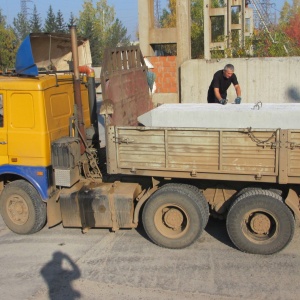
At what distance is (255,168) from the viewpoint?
5102 millimetres

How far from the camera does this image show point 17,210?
6223 mm

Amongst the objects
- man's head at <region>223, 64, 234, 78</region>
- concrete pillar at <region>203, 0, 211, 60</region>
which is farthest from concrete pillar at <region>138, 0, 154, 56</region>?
concrete pillar at <region>203, 0, 211, 60</region>

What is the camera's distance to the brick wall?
1314 centimetres

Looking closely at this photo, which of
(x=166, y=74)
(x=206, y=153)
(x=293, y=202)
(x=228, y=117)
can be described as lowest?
(x=293, y=202)

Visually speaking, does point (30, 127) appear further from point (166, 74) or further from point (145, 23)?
point (145, 23)

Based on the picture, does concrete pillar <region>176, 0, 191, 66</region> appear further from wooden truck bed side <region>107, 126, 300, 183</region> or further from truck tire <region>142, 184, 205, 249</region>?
truck tire <region>142, 184, 205, 249</region>

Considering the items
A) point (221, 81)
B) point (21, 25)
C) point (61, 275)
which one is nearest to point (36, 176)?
point (61, 275)

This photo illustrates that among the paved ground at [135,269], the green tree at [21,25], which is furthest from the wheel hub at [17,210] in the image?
the green tree at [21,25]

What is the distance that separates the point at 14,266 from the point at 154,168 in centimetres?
223

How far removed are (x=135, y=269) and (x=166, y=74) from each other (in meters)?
8.99

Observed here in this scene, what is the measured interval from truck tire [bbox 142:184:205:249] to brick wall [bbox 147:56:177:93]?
797 centimetres

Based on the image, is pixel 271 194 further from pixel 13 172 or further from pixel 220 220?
pixel 13 172

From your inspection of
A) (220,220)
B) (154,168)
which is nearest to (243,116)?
(154,168)

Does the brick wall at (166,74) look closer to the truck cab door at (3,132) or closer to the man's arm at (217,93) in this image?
the man's arm at (217,93)
